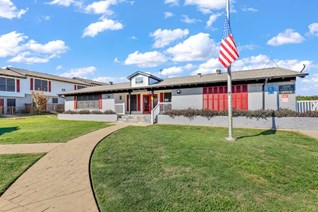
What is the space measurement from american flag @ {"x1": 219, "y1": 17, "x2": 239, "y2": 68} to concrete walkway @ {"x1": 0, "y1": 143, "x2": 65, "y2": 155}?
7.31m

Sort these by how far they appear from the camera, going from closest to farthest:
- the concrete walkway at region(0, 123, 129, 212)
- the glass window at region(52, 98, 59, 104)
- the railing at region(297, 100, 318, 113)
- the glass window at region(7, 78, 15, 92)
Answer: the concrete walkway at region(0, 123, 129, 212), the railing at region(297, 100, 318, 113), the glass window at region(7, 78, 15, 92), the glass window at region(52, 98, 59, 104)

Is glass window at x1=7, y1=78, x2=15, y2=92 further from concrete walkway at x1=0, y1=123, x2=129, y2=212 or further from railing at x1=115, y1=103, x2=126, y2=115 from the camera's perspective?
concrete walkway at x1=0, y1=123, x2=129, y2=212

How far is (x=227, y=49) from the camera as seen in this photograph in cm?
827

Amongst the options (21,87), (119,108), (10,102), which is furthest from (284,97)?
(10,102)

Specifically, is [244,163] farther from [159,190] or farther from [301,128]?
[301,128]

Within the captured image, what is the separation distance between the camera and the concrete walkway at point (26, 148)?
6.46 m

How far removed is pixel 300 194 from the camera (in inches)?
138

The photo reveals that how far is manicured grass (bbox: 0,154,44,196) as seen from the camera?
13.4ft

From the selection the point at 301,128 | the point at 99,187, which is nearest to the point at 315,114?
the point at 301,128

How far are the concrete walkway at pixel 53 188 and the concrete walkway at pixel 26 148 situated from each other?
1.18 metres

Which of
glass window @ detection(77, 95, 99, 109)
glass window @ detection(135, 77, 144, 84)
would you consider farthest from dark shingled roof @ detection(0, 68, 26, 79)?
glass window @ detection(135, 77, 144, 84)

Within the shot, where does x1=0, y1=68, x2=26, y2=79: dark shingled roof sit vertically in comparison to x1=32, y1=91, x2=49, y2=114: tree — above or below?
above

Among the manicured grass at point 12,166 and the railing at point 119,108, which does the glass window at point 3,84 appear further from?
the manicured grass at point 12,166

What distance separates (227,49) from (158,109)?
8514 millimetres
